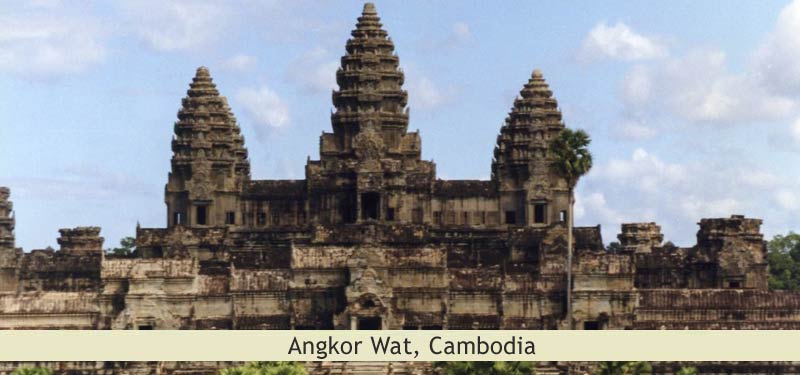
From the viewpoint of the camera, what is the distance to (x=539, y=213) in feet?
530

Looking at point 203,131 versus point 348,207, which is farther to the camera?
point 203,131

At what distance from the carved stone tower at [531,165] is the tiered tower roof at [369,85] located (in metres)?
7.95

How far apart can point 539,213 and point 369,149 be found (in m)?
12.3

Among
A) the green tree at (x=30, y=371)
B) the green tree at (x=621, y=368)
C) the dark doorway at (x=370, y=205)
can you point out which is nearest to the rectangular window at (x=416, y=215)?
the dark doorway at (x=370, y=205)

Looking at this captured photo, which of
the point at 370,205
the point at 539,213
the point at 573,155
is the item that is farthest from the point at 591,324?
the point at 539,213

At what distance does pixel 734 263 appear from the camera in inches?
6004

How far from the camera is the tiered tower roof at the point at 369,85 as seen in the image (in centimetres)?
16388

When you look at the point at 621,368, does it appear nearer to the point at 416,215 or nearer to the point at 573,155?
the point at 573,155

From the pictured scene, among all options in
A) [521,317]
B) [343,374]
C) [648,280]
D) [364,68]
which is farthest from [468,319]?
[364,68]

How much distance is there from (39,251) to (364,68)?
2616 centimetres

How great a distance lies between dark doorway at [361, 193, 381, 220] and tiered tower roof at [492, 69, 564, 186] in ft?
37.7

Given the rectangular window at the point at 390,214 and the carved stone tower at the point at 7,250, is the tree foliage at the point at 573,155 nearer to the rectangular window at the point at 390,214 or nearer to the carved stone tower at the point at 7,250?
the rectangular window at the point at 390,214

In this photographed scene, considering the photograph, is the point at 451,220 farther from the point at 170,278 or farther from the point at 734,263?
the point at 170,278

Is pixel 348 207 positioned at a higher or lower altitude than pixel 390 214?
higher
